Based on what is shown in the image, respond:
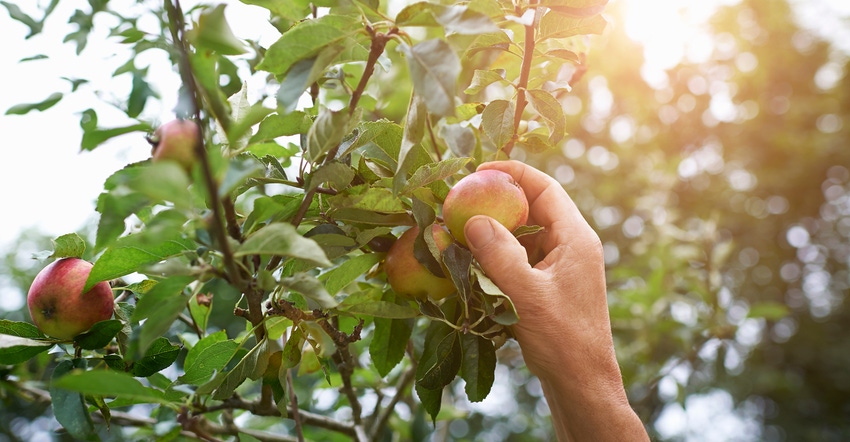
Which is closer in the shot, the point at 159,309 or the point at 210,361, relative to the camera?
the point at 159,309

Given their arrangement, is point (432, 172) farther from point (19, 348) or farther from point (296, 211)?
point (19, 348)

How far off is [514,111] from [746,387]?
7.79 metres

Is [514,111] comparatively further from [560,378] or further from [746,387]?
[746,387]

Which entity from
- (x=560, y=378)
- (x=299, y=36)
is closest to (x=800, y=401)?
(x=560, y=378)

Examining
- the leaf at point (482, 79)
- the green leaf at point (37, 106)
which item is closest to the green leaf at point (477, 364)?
the leaf at point (482, 79)

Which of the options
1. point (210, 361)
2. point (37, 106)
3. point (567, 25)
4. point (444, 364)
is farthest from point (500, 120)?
point (37, 106)

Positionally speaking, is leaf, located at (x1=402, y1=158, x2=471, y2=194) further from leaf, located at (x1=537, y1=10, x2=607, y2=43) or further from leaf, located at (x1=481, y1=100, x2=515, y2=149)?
leaf, located at (x1=537, y1=10, x2=607, y2=43)

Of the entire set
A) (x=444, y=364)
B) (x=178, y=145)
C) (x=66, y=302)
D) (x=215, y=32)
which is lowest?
(x=444, y=364)

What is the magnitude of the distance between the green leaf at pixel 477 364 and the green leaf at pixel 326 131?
427mm

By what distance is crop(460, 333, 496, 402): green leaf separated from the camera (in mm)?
993

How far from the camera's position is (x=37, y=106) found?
4.12ft

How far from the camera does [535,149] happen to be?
1.19 metres

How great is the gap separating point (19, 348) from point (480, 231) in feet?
2.38

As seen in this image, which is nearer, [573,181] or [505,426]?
[505,426]
